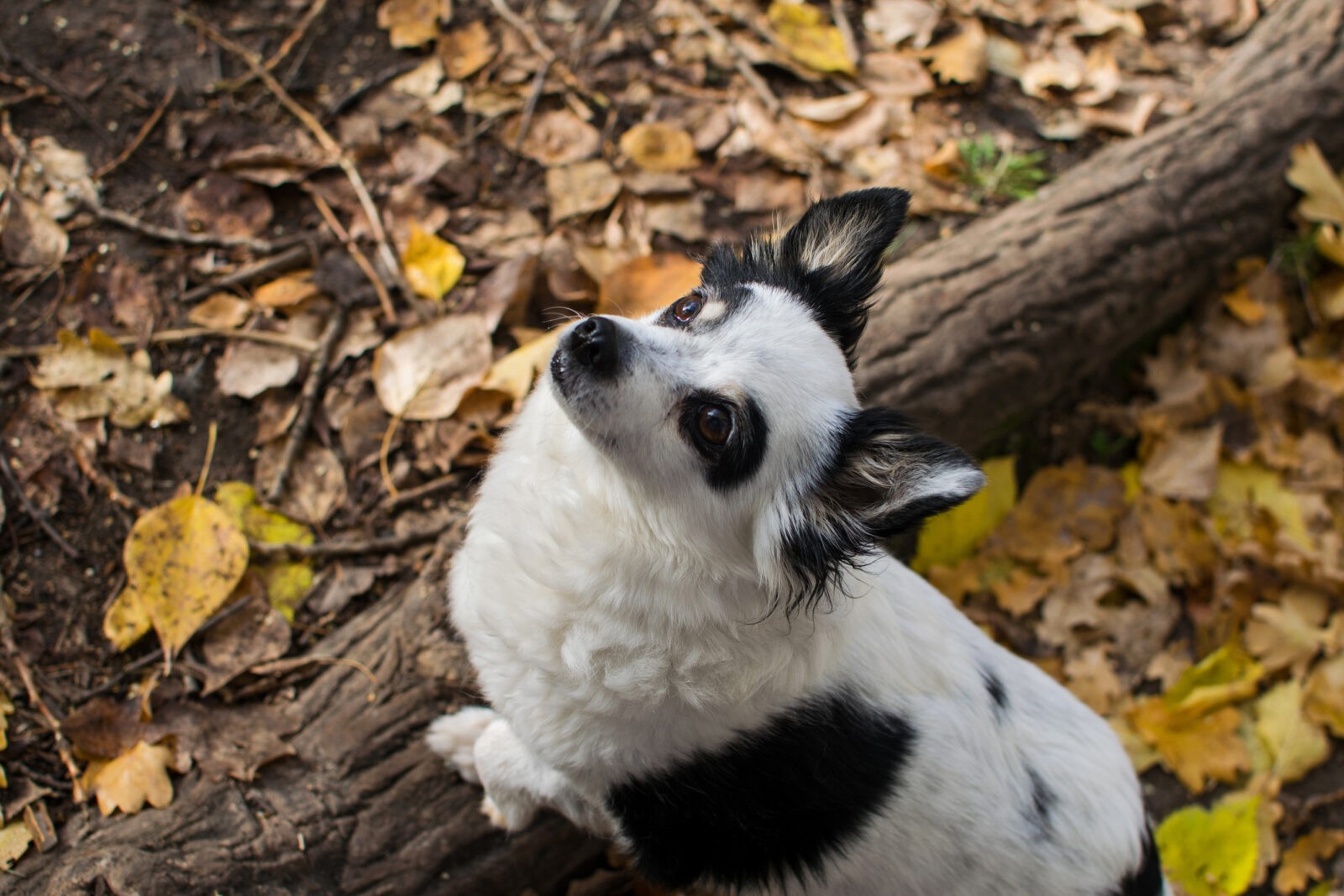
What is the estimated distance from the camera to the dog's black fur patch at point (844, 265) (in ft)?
7.72

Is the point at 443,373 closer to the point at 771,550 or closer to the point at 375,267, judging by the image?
the point at 375,267

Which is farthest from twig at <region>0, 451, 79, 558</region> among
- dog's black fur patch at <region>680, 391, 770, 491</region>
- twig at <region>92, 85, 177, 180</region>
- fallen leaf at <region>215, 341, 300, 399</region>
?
dog's black fur patch at <region>680, 391, 770, 491</region>

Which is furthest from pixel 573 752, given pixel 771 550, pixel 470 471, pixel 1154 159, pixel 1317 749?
pixel 1154 159

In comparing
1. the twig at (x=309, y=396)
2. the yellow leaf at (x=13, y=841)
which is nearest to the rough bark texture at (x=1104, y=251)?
the twig at (x=309, y=396)

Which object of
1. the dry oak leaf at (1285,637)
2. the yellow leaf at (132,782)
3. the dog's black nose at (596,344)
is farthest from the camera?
the dry oak leaf at (1285,637)

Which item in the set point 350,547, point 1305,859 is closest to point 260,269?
point 350,547

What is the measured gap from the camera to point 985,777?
2096 millimetres

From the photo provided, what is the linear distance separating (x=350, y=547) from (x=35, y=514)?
0.87 m

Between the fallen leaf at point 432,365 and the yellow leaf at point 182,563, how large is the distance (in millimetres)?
664

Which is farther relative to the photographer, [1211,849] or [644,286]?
[644,286]

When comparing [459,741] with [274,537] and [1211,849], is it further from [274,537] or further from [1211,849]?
[1211,849]

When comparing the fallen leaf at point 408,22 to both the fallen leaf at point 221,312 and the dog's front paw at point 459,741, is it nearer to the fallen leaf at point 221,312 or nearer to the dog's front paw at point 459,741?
the fallen leaf at point 221,312

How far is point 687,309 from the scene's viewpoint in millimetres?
2367

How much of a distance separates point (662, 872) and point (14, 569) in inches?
79.4
